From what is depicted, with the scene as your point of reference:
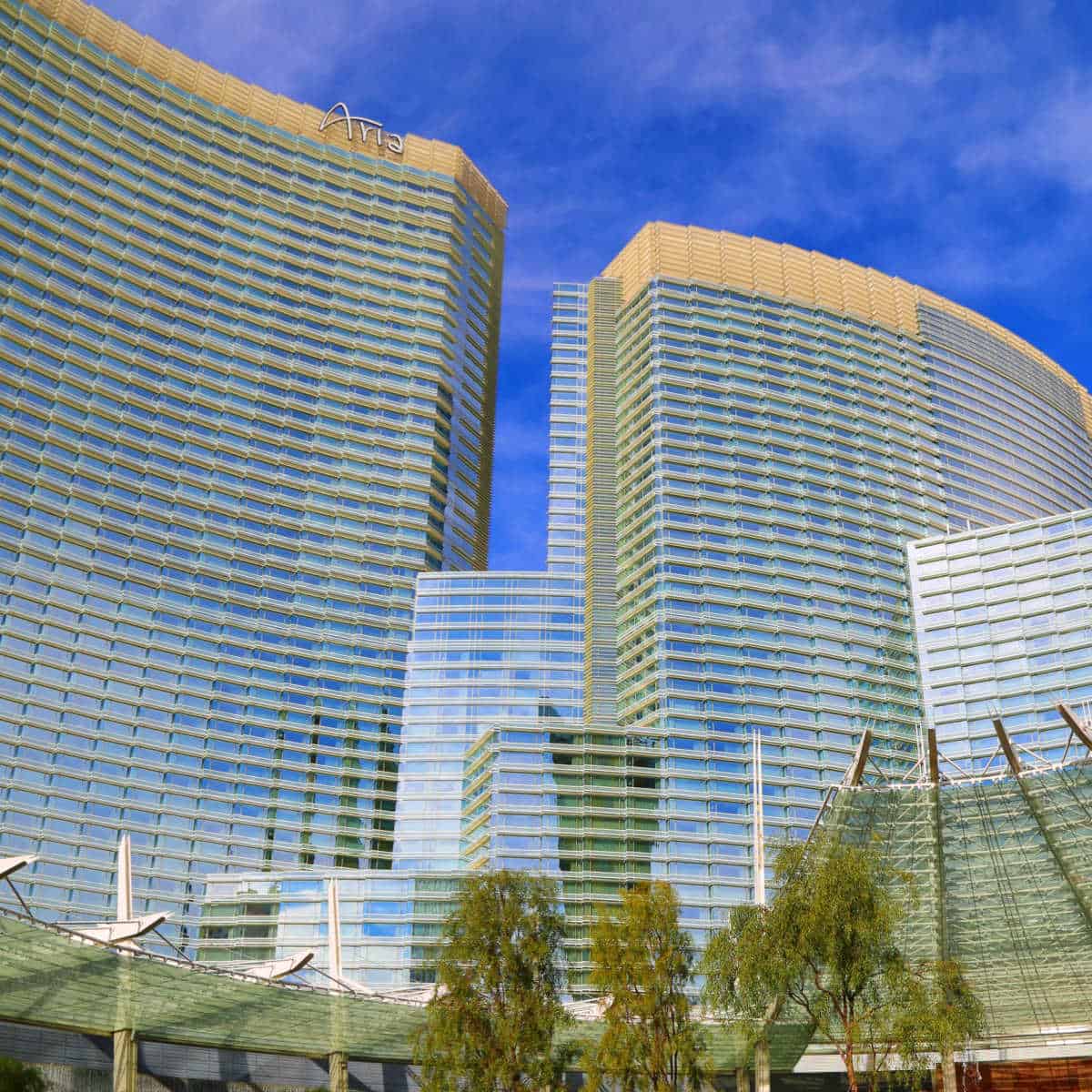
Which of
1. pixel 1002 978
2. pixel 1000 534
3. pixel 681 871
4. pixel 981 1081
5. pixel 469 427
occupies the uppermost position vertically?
pixel 469 427

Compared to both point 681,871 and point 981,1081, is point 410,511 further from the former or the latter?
point 981,1081

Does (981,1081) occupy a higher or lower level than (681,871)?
lower

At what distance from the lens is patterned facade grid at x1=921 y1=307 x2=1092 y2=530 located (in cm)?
16062

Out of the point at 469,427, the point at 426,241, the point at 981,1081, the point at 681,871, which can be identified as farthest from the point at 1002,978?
the point at 426,241

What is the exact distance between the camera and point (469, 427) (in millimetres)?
157250

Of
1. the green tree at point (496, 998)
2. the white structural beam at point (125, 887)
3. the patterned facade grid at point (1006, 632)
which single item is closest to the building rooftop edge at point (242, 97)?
the patterned facade grid at point (1006, 632)

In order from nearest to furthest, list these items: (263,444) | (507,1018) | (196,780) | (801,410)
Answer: (507,1018)
(196,780)
(263,444)
(801,410)

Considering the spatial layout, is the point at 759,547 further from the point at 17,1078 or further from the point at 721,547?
the point at 17,1078

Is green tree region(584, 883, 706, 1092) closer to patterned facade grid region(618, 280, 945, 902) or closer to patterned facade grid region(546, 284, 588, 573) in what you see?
patterned facade grid region(618, 280, 945, 902)

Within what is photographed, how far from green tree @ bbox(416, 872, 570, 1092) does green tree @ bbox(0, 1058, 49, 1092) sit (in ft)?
69.4

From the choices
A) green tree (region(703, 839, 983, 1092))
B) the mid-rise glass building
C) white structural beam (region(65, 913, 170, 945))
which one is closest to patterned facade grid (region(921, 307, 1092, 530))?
the mid-rise glass building

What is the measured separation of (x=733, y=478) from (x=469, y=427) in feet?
112

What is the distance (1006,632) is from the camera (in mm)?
138000

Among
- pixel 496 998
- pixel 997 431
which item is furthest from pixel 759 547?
pixel 496 998
